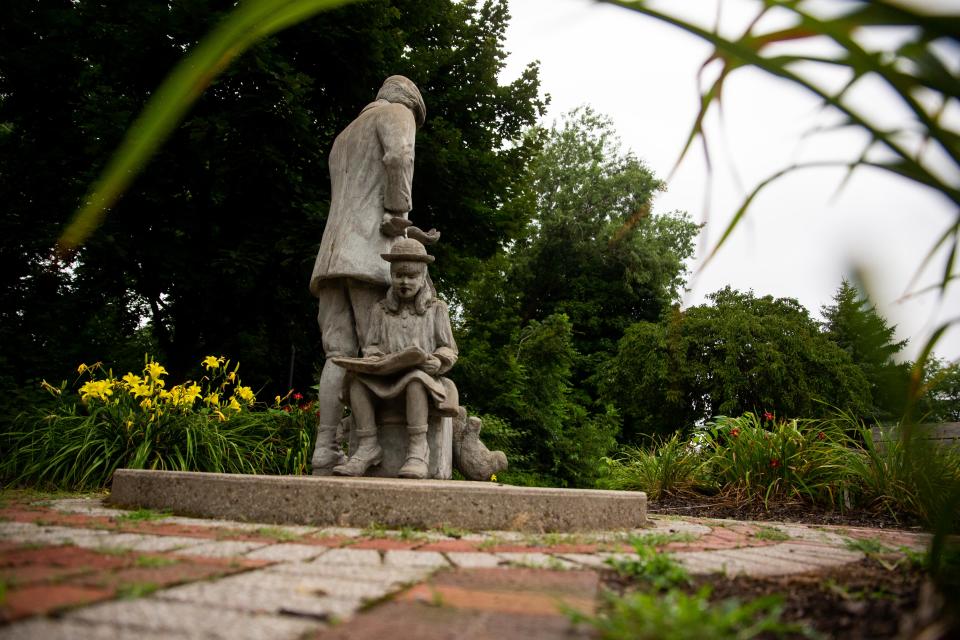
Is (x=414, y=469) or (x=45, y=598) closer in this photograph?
(x=45, y=598)

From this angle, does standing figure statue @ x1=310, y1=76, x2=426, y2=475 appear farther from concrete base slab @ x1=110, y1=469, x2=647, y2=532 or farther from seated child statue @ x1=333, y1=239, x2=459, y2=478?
concrete base slab @ x1=110, y1=469, x2=647, y2=532

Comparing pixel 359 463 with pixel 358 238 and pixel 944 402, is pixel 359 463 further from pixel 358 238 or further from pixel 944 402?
pixel 944 402

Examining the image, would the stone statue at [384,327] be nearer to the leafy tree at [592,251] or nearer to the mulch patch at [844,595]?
the mulch patch at [844,595]

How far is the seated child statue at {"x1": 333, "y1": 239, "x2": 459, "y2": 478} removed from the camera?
4.23 meters

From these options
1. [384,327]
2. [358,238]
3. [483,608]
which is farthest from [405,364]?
[483,608]

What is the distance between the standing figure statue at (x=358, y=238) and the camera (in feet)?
15.7

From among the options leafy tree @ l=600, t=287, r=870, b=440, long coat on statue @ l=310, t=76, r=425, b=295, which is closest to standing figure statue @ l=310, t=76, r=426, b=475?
long coat on statue @ l=310, t=76, r=425, b=295

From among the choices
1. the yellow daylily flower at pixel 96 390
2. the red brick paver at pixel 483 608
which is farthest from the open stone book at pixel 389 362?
the yellow daylily flower at pixel 96 390

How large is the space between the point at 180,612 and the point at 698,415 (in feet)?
75.9

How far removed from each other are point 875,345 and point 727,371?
22.0 meters

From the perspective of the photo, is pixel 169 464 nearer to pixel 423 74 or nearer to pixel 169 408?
pixel 169 408

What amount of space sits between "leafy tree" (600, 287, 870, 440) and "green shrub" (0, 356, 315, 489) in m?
16.3

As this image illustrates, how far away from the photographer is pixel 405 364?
419 centimetres

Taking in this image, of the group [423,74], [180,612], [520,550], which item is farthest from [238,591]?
[423,74]
